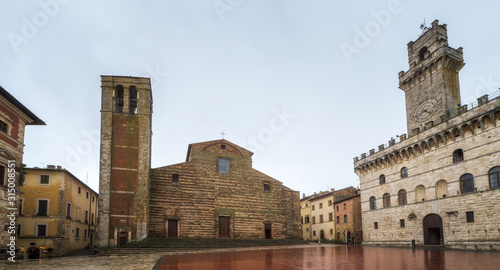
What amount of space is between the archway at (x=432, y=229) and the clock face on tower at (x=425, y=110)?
9.19 meters

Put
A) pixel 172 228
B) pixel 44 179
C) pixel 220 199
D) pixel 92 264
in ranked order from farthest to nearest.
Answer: pixel 220 199 < pixel 172 228 < pixel 44 179 < pixel 92 264

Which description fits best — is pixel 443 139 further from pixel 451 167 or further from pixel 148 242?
pixel 148 242

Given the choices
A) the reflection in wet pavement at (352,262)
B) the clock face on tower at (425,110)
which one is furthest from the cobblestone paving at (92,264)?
the clock face on tower at (425,110)

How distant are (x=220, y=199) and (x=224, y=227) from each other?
3010 millimetres

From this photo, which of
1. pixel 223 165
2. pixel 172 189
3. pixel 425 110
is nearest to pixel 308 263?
pixel 425 110

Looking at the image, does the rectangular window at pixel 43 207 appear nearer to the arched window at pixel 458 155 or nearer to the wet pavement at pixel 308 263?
the wet pavement at pixel 308 263

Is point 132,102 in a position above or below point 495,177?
above

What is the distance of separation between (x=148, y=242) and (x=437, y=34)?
31751 millimetres

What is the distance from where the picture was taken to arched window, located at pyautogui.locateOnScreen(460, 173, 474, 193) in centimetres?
2538

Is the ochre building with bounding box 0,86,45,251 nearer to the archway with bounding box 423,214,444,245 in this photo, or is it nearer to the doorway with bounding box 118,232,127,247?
the doorway with bounding box 118,232,127,247

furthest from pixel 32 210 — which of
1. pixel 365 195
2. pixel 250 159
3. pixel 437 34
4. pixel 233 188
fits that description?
pixel 437 34

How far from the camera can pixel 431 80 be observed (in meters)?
32.2

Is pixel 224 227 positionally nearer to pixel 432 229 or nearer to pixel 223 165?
pixel 223 165

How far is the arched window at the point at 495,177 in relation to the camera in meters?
23.5
